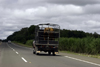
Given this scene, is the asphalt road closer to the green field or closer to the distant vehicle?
the distant vehicle

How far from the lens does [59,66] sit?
41.5ft

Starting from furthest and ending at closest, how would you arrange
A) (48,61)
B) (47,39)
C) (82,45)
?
(82,45) < (47,39) < (48,61)

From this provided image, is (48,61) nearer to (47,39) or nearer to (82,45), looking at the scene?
(47,39)

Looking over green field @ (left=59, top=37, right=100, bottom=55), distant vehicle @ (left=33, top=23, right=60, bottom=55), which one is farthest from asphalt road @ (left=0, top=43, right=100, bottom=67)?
green field @ (left=59, top=37, right=100, bottom=55)

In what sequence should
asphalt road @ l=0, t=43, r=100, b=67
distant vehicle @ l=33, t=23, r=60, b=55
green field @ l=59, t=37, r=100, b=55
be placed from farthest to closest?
green field @ l=59, t=37, r=100, b=55 → distant vehicle @ l=33, t=23, r=60, b=55 → asphalt road @ l=0, t=43, r=100, b=67

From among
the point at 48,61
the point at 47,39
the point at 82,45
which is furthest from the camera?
the point at 82,45

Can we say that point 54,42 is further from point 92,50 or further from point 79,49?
point 79,49

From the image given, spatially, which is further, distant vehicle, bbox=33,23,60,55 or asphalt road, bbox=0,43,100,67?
distant vehicle, bbox=33,23,60,55

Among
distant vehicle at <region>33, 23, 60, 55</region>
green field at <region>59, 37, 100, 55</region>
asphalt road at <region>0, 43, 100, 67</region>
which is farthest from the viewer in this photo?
green field at <region>59, 37, 100, 55</region>

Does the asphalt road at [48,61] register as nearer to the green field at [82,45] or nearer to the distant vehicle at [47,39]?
the distant vehicle at [47,39]

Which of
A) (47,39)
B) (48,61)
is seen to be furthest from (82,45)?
(48,61)

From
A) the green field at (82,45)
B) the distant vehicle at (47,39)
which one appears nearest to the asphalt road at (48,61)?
the distant vehicle at (47,39)

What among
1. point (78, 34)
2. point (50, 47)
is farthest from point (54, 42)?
point (78, 34)

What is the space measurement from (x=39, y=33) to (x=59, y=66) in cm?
1009
